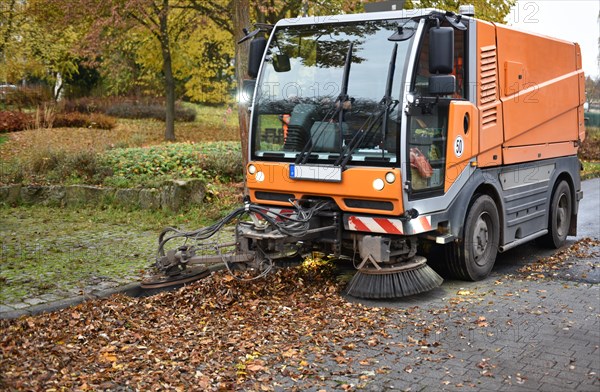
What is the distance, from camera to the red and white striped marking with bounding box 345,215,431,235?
703 cm

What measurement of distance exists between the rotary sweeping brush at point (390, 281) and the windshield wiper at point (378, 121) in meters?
1.12

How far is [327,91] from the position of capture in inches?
289

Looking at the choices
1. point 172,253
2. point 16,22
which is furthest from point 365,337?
point 16,22

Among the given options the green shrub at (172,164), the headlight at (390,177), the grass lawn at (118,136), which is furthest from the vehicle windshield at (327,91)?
the grass lawn at (118,136)

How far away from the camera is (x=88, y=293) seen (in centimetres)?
723

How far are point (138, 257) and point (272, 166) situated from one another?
2.48 m

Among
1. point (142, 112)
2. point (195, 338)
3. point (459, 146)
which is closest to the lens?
point (195, 338)

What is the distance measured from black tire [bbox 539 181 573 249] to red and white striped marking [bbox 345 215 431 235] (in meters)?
3.56

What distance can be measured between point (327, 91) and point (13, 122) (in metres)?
15.7

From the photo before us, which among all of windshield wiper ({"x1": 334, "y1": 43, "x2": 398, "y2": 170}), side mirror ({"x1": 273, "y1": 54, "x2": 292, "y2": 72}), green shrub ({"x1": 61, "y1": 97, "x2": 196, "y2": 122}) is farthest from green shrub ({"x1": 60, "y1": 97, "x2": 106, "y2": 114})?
windshield wiper ({"x1": 334, "y1": 43, "x2": 398, "y2": 170})

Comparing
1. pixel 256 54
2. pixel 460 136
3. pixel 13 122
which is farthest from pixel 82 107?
pixel 460 136

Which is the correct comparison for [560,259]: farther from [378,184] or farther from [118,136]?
[118,136]

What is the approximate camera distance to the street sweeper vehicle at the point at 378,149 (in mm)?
6977

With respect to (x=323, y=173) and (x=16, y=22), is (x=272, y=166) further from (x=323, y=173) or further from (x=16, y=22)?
(x=16, y=22)
